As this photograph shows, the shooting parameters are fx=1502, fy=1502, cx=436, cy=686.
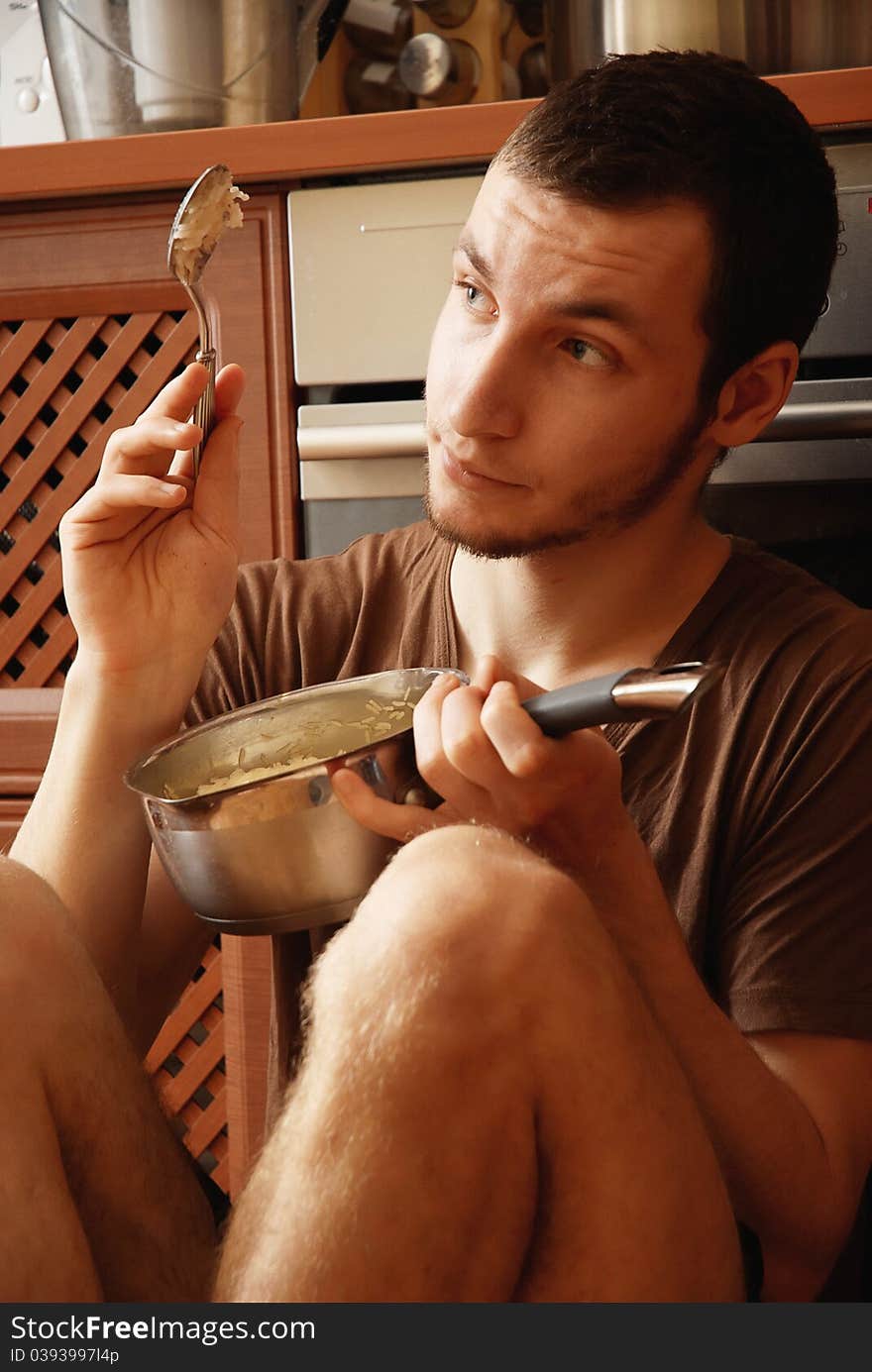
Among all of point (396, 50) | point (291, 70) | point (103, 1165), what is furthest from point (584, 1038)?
point (396, 50)

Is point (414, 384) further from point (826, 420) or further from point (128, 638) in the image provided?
point (128, 638)

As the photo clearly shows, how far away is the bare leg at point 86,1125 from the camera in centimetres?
79

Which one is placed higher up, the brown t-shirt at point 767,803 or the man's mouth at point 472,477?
the man's mouth at point 472,477

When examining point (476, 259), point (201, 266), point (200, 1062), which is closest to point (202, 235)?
point (201, 266)

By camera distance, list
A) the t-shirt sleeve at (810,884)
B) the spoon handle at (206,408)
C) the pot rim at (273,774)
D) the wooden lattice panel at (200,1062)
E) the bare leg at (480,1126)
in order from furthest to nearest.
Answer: the wooden lattice panel at (200,1062)
the spoon handle at (206,408)
the t-shirt sleeve at (810,884)
the pot rim at (273,774)
the bare leg at (480,1126)

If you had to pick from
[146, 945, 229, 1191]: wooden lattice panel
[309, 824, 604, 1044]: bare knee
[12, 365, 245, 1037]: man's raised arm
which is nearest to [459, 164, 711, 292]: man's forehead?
[12, 365, 245, 1037]: man's raised arm

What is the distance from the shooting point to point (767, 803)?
0.95 meters

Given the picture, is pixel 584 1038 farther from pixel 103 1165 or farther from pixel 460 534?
pixel 460 534

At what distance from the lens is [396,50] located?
1.60 metres

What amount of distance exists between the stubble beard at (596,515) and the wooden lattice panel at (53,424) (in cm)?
55

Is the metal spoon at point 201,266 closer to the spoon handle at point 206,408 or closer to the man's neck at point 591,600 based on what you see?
the spoon handle at point 206,408

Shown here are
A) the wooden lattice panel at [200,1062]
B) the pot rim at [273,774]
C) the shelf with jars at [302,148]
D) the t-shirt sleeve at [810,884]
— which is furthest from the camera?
the wooden lattice panel at [200,1062]

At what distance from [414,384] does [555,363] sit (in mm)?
422

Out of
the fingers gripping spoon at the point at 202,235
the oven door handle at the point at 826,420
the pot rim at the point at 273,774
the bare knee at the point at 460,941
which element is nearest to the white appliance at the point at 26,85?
the fingers gripping spoon at the point at 202,235
